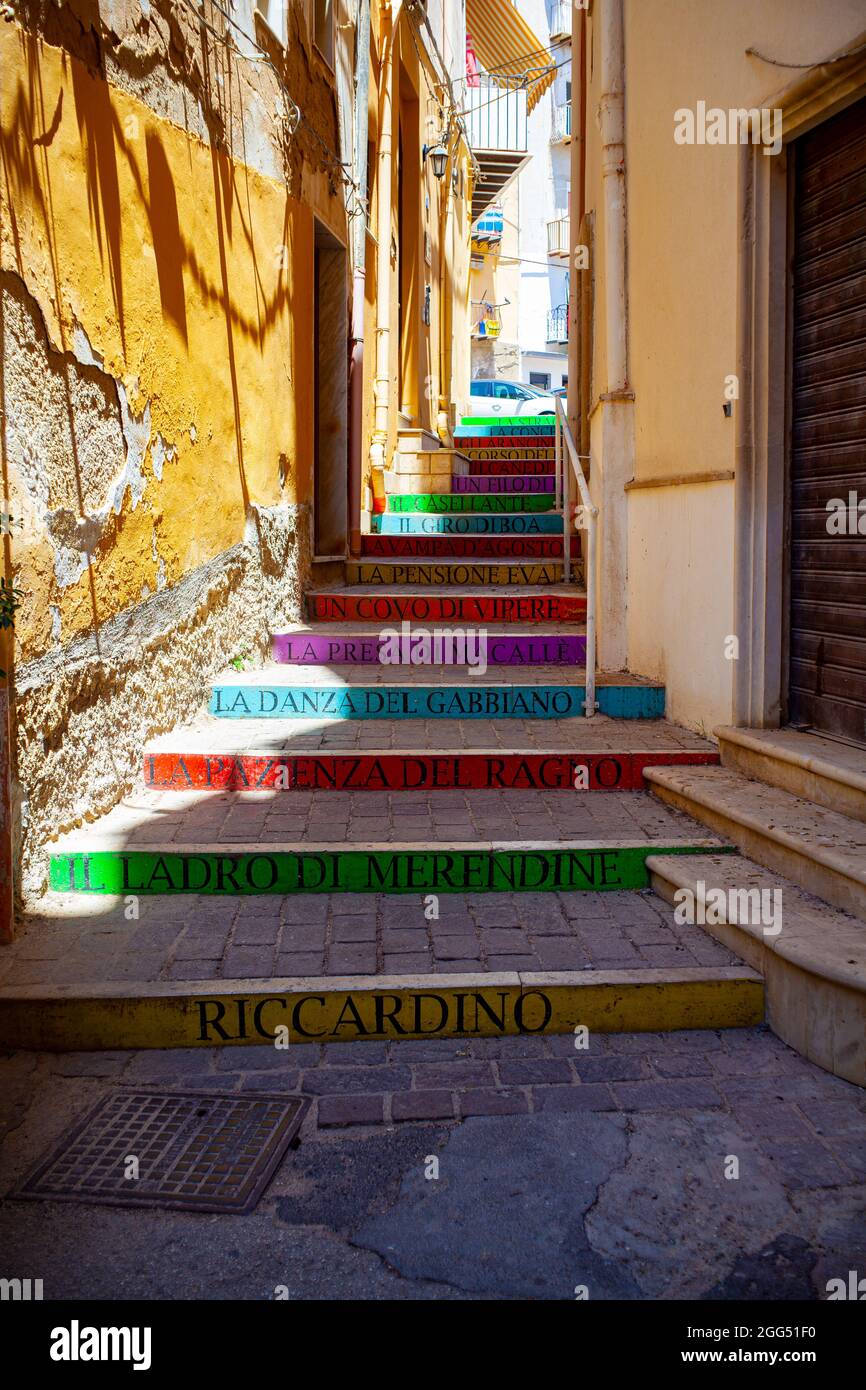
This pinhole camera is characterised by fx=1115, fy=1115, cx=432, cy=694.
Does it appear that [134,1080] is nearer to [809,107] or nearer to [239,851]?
[239,851]

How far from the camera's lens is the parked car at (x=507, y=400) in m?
22.4

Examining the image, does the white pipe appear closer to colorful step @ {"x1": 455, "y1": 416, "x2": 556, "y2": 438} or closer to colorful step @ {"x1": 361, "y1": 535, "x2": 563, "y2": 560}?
colorful step @ {"x1": 361, "y1": 535, "x2": 563, "y2": 560}

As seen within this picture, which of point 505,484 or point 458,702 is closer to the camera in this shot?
point 458,702

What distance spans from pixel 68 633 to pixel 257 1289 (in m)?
2.57

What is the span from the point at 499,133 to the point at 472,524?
1354 centimetres

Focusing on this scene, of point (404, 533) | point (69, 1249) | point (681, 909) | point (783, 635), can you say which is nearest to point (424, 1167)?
point (69, 1249)

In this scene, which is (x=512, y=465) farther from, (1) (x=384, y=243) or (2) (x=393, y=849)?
(2) (x=393, y=849)

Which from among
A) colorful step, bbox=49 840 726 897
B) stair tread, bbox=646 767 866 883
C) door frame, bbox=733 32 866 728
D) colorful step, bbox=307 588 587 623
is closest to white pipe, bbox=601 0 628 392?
colorful step, bbox=307 588 587 623

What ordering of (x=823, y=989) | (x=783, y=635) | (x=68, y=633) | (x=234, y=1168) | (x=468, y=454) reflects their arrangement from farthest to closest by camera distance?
(x=468, y=454) → (x=783, y=635) → (x=68, y=633) → (x=823, y=989) → (x=234, y=1168)

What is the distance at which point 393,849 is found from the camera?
4.22m

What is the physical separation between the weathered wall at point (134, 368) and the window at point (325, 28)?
0.68 m

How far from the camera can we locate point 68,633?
4.19m

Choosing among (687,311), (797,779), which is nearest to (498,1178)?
(797,779)

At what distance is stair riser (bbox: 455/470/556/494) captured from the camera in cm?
1044
